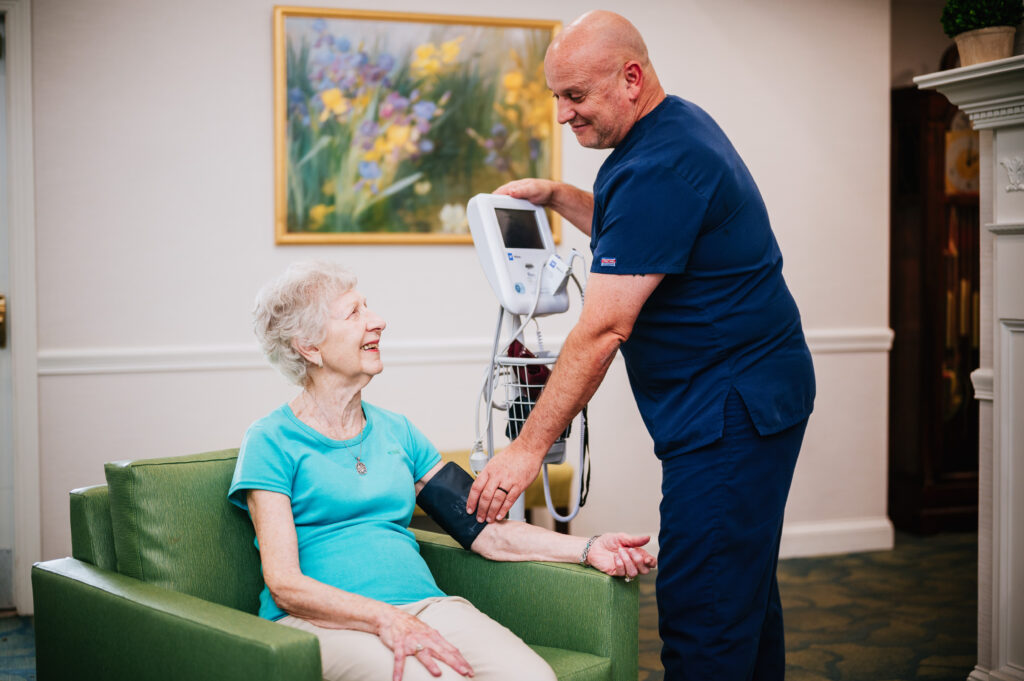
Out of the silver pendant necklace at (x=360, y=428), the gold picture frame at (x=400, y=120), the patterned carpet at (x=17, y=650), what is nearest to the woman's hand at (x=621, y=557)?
the silver pendant necklace at (x=360, y=428)

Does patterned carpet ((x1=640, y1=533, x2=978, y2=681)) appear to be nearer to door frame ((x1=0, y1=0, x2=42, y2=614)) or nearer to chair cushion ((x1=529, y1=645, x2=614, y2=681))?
chair cushion ((x1=529, y1=645, x2=614, y2=681))

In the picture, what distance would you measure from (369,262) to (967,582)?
8.16ft

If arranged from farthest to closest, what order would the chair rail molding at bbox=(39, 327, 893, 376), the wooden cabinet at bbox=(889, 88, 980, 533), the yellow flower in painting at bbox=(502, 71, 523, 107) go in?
the wooden cabinet at bbox=(889, 88, 980, 533), the yellow flower in painting at bbox=(502, 71, 523, 107), the chair rail molding at bbox=(39, 327, 893, 376)

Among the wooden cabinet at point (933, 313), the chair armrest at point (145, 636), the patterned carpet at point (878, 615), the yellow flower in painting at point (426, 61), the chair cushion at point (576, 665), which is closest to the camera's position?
the chair armrest at point (145, 636)

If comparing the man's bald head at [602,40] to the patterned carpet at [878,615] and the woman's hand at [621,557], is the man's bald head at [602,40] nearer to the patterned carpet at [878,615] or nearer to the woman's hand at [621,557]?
the woman's hand at [621,557]

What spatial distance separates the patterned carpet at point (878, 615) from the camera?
2.82 meters

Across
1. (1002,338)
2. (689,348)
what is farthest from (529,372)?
(1002,338)

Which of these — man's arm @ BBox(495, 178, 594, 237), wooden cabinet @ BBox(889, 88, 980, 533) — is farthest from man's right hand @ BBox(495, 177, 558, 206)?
wooden cabinet @ BBox(889, 88, 980, 533)

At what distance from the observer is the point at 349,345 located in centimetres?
185

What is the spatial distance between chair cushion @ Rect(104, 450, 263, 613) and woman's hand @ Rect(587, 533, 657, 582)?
629mm

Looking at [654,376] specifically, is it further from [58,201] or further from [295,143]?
[58,201]

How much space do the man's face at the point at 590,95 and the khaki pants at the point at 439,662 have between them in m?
0.91

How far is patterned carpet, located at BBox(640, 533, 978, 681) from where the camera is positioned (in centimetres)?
282

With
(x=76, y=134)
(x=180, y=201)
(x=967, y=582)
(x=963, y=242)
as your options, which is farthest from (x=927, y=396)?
(x=76, y=134)
